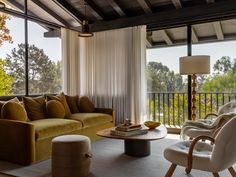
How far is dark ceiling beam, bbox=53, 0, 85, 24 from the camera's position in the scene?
5367mm

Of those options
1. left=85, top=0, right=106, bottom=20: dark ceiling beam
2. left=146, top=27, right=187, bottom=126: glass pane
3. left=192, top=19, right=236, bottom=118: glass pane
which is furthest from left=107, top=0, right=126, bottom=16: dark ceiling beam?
left=192, top=19, right=236, bottom=118: glass pane

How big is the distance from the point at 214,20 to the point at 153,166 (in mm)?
3143

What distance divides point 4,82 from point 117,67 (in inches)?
95.0

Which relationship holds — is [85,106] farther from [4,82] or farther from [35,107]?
[4,82]

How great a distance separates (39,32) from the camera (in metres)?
5.13

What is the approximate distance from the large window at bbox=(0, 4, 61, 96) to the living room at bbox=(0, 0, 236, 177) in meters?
0.02

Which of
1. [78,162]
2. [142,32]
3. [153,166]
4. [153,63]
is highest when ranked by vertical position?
[142,32]

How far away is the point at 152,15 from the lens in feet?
16.4

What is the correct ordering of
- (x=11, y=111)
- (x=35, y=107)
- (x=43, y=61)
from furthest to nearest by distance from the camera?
(x=43, y=61) < (x=35, y=107) < (x=11, y=111)

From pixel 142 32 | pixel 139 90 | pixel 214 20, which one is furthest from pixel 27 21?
pixel 214 20

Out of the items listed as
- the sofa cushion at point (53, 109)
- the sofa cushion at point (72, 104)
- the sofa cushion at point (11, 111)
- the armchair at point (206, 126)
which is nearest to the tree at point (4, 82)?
the sofa cushion at point (53, 109)

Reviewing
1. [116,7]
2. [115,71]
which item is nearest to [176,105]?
[115,71]

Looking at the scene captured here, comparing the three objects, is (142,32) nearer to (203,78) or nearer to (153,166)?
(203,78)

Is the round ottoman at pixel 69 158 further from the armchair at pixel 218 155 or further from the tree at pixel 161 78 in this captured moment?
the tree at pixel 161 78
